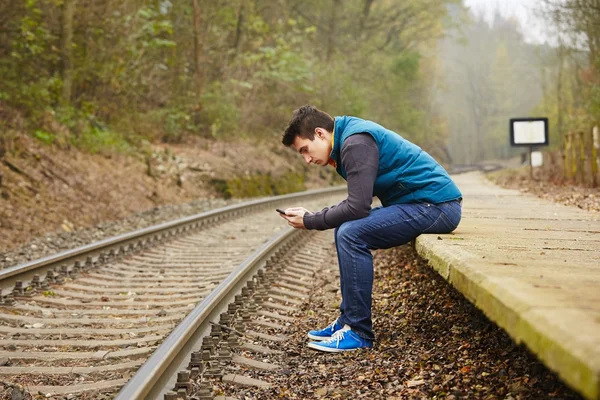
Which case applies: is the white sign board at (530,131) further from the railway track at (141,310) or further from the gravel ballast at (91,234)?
the railway track at (141,310)

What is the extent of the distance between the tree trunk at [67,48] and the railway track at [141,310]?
7.11m

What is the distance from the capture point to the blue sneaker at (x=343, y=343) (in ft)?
13.9

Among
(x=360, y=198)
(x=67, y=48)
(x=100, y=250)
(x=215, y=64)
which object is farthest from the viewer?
(x=215, y=64)

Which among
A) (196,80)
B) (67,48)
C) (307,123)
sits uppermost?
(67,48)

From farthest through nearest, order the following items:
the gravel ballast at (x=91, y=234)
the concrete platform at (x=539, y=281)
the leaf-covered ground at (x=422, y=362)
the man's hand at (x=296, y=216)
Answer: the gravel ballast at (x=91, y=234), the man's hand at (x=296, y=216), the leaf-covered ground at (x=422, y=362), the concrete platform at (x=539, y=281)

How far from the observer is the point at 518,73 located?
77.4m

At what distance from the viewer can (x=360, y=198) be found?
13.5ft

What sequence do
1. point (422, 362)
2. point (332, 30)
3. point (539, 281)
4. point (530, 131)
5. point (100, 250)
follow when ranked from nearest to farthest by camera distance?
1. point (539, 281)
2. point (422, 362)
3. point (100, 250)
4. point (530, 131)
5. point (332, 30)

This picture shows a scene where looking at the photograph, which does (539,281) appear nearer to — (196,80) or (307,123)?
(307,123)

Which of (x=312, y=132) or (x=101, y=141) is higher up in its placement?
(x=101, y=141)

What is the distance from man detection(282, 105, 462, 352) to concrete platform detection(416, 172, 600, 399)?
0.32m

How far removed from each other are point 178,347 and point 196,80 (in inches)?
681

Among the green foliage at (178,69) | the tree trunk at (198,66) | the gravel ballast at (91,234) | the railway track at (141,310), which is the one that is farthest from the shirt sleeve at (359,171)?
the tree trunk at (198,66)

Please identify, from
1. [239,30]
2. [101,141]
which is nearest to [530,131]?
[101,141]
